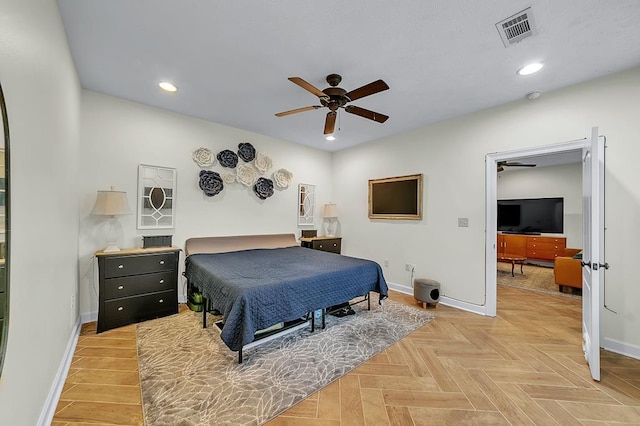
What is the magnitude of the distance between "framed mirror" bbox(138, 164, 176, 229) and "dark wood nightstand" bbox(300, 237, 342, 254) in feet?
7.33

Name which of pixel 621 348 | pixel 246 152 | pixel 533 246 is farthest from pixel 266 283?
pixel 533 246

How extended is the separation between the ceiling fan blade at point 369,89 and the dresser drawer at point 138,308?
10.2 feet

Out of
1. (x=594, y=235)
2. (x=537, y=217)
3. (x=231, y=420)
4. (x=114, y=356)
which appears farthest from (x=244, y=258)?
(x=537, y=217)

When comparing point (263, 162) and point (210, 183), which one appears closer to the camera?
point (210, 183)

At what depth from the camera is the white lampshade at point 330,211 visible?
5.12 meters

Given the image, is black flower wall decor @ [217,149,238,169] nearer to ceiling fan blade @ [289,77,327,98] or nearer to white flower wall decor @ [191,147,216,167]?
white flower wall decor @ [191,147,216,167]

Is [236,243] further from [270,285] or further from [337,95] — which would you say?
[337,95]

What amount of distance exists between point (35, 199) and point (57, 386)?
4.54 ft

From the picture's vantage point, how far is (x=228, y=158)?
13.1ft

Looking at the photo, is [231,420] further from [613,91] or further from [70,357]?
[613,91]

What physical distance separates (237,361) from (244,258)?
4.69 ft

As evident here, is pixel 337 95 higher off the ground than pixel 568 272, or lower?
higher

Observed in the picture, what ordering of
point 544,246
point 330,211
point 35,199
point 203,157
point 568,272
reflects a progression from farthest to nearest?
point 544,246 < point 330,211 < point 568,272 < point 203,157 < point 35,199

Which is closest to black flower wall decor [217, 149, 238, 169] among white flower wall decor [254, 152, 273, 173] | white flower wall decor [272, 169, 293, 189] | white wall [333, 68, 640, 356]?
white flower wall decor [254, 152, 273, 173]
